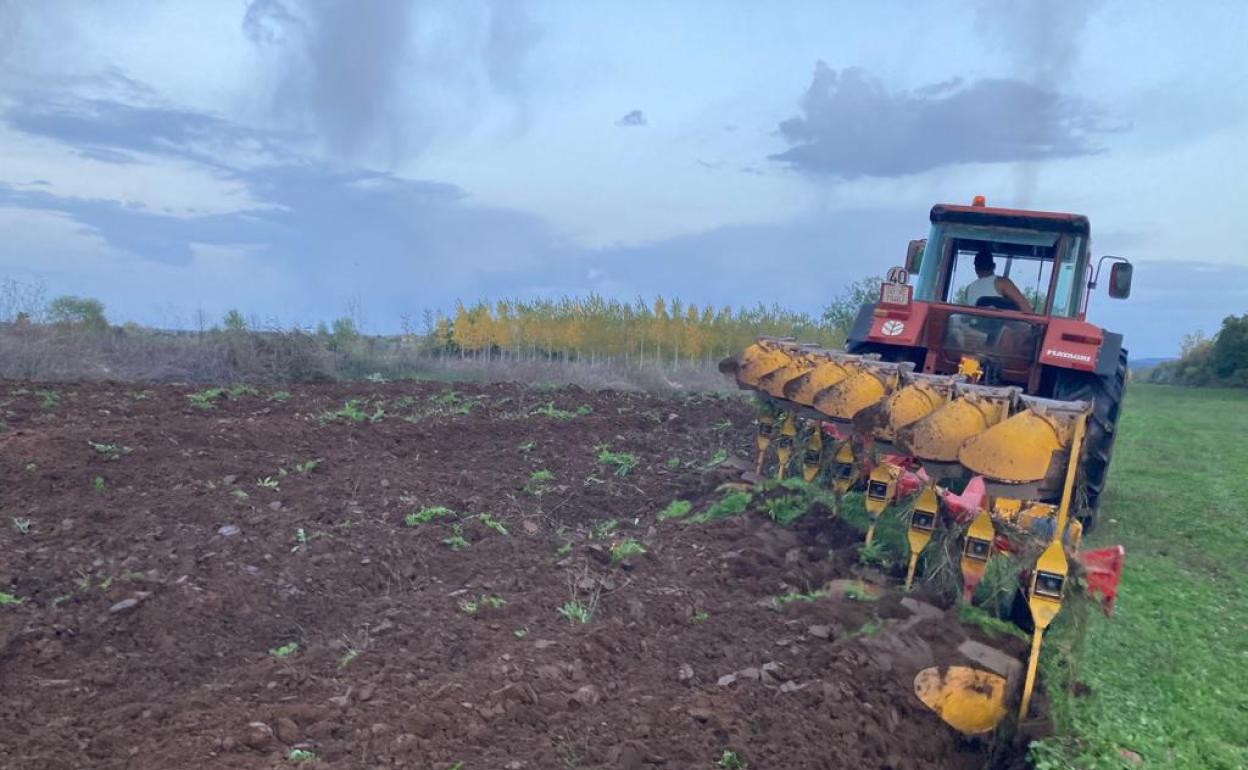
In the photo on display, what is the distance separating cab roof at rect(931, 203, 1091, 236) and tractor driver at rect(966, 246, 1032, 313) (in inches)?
13.2

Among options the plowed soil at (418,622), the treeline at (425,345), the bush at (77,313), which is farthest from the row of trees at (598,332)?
the plowed soil at (418,622)

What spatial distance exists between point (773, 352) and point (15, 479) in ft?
19.3

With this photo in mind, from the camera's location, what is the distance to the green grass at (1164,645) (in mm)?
4143

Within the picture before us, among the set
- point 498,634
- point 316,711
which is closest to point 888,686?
point 498,634

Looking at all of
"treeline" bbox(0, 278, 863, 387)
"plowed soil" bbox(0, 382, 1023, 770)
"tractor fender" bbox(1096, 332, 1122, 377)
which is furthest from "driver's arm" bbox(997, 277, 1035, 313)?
"treeline" bbox(0, 278, 863, 387)

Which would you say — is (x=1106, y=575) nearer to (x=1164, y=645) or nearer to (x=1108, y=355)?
(x=1164, y=645)

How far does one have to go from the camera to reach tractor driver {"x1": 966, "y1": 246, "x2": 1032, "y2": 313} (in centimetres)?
820

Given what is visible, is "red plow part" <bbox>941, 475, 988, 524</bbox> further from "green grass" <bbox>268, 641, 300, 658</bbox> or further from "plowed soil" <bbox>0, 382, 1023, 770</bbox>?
"green grass" <bbox>268, 641, 300, 658</bbox>

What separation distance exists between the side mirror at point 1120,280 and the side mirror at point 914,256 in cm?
154

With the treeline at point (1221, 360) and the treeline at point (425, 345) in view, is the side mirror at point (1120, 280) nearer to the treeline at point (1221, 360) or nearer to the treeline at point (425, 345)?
the treeline at point (425, 345)

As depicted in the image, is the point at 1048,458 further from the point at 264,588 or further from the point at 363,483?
the point at 363,483

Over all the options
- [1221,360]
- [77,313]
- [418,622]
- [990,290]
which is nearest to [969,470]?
[418,622]

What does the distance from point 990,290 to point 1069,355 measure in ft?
3.44

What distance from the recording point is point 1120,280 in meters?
8.30
